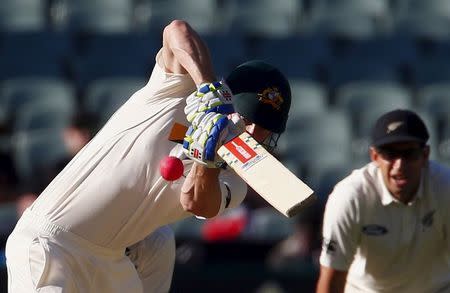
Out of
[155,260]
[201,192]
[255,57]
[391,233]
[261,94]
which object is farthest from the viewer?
[255,57]

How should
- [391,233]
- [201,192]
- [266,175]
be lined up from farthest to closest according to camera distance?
[391,233]
[201,192]
[266,175]


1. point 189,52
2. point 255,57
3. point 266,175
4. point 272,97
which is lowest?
point 255,57

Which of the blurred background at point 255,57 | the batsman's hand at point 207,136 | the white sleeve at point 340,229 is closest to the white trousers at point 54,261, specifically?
the batsman's hand at point 207,136

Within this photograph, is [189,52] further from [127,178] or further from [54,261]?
[54,261]

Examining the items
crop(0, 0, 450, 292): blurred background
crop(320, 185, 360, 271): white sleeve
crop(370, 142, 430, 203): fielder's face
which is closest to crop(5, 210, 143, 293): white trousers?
crop(320, 185, 360, 271): white sleeve

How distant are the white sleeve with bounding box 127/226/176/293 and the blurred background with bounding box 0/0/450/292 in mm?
3310

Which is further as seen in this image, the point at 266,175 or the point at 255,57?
the point at 255,57

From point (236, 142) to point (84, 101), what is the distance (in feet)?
21.2

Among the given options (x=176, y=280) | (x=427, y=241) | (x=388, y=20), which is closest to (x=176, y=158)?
(x=427, y=241)

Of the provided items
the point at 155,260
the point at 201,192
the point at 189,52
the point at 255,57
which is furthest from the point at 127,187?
the point at 255,57

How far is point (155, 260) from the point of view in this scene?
4590 mm

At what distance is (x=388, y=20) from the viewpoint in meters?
11.4

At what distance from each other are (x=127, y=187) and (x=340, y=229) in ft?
4.45

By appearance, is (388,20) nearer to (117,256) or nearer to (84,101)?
(84,101)
